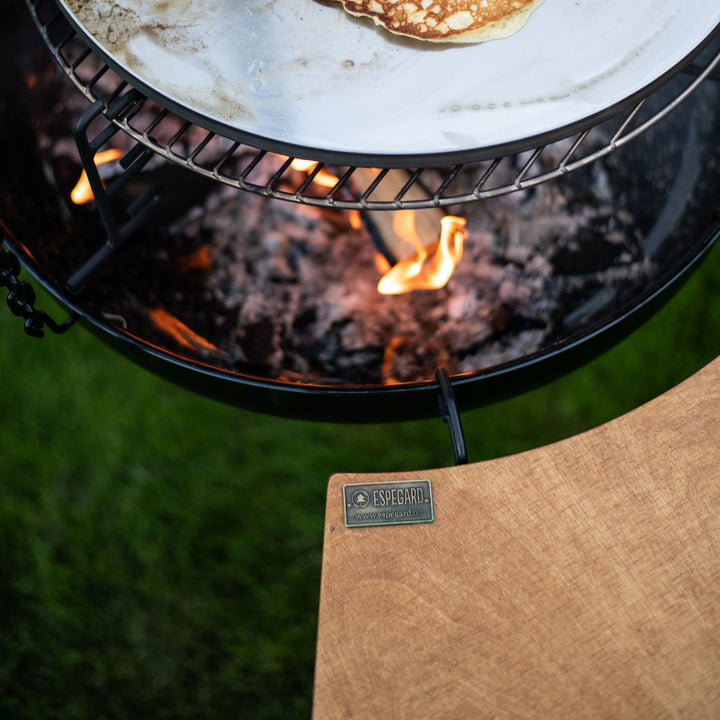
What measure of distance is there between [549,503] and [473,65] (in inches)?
19.0

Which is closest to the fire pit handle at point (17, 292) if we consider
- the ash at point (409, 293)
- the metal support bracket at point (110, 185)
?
the metal support bracket at point (110, 185)

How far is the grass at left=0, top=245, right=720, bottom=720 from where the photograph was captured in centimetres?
156

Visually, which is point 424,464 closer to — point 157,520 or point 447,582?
point 157,520

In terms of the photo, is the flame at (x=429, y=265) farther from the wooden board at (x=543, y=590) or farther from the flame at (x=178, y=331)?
the wooden board at (x=543, y=590)

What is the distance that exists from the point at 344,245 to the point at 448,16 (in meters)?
0.52

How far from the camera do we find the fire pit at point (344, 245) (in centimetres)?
124

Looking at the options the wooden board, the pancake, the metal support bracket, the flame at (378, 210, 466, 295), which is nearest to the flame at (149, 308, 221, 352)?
the metal support bracket

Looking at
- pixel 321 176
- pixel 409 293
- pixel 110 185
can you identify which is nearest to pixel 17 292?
pixel 110 185

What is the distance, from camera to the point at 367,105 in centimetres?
77

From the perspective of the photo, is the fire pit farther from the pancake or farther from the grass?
the grass

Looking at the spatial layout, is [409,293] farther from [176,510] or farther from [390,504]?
[176,510]

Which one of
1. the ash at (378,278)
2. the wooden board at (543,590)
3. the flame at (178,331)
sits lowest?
the wooden board at (543,590)

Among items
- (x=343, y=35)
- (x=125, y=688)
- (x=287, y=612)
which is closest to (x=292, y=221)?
(x=343, y=35)

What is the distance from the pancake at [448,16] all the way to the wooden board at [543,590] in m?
0.46
